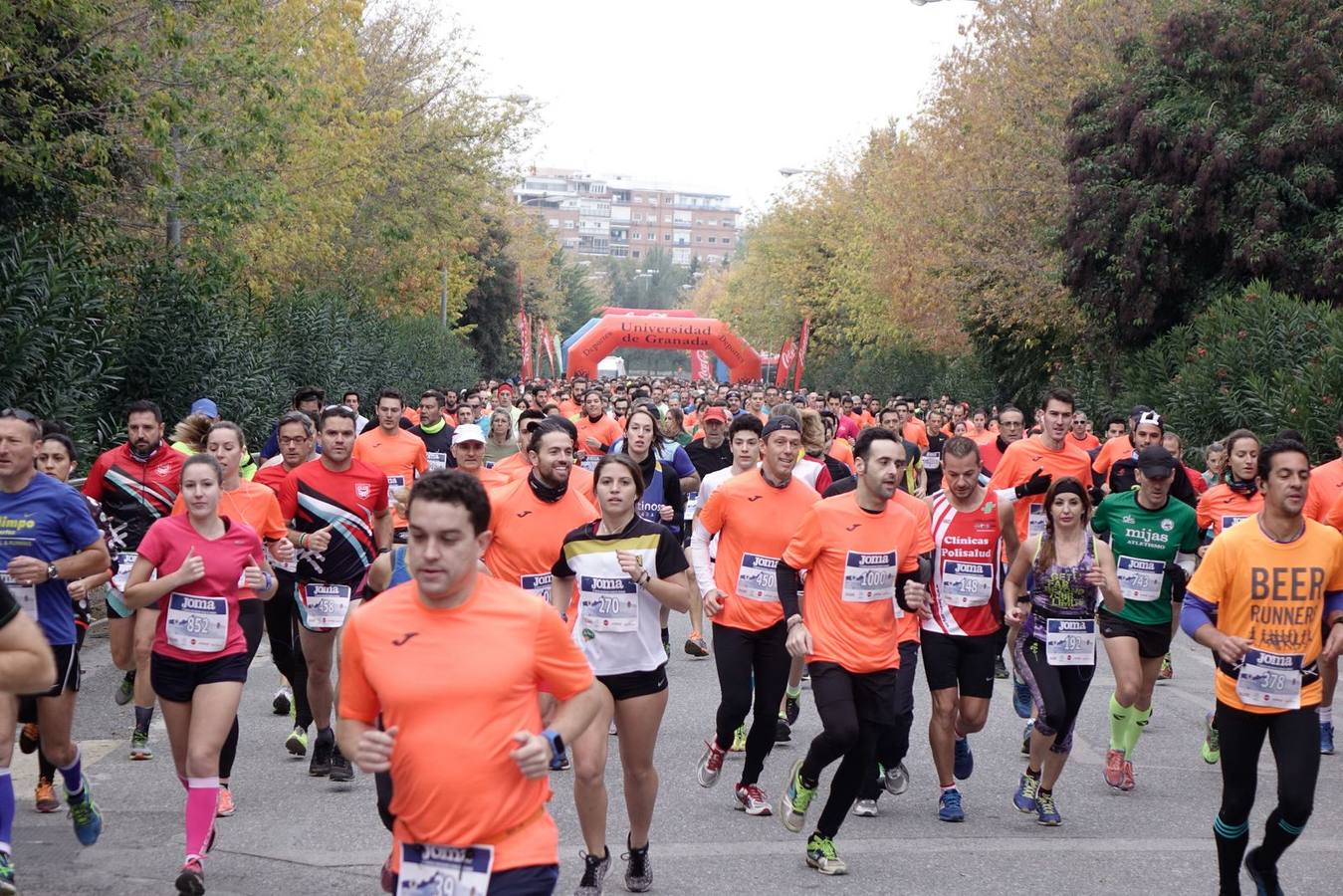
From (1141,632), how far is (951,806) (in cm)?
152

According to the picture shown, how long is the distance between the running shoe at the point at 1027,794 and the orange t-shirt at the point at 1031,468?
3.36 m

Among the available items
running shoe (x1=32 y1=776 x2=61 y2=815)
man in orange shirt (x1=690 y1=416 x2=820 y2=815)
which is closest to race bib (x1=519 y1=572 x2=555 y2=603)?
man in orange shirt (x1=690 y1=416 x2=820 y2=815)

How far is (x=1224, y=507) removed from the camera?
11.4m

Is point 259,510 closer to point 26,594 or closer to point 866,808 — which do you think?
point 26,594

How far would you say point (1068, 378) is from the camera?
33.1m

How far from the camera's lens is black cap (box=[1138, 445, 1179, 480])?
8633 mm

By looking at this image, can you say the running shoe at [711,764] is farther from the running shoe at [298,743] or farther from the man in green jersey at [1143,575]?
the running shoe at [298,743]

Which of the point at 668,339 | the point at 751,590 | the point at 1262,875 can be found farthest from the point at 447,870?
the point at 668,339

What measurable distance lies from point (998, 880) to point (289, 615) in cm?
423

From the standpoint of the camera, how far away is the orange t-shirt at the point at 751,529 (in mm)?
8172

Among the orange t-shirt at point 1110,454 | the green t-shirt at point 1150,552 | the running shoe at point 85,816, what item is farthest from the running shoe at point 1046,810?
the orange t-shirt at point 1110,454

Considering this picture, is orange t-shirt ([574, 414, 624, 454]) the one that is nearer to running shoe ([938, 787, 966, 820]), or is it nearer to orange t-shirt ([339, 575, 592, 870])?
running shoe ([938, 787, 966, 820])

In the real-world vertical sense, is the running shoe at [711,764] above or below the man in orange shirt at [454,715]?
below

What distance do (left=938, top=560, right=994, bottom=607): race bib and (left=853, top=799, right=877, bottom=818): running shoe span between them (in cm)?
108
